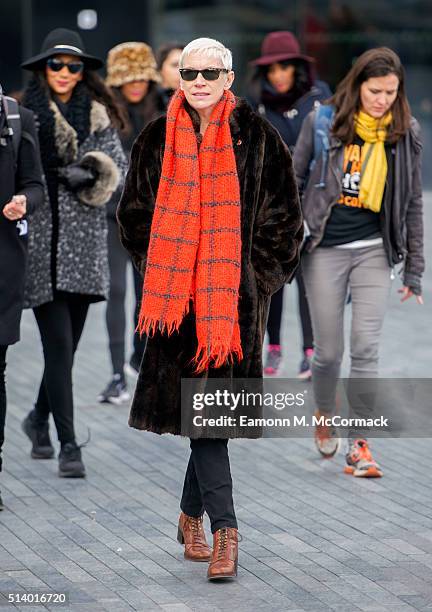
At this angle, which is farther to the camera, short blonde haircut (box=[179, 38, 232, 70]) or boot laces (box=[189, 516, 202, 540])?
boot laces (box=[189, 516, 202, 540])

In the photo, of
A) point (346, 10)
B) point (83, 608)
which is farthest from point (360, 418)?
point (346, 10)

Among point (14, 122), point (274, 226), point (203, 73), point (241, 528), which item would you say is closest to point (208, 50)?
point (203, 73)

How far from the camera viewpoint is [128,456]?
6949 mm

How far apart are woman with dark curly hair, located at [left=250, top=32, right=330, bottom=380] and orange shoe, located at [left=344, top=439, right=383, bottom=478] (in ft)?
7.20

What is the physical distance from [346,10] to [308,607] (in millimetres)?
14903

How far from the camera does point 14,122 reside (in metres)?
5.93

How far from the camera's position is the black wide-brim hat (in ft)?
21.3

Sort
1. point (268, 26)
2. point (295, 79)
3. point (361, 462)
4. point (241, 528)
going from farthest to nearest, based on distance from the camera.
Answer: point (268, 26), point (295, 79), point (361, 462), point (241, 528)

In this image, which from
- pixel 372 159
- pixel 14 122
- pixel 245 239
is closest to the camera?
pixel 245 239

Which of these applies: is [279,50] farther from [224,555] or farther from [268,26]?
[268,26]

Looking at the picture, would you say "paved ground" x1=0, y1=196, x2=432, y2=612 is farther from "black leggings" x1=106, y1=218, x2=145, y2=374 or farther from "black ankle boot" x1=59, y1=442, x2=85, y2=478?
"black leggings" x1=106, y1=218, x2=145, y2=374

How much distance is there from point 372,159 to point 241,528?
1.91m

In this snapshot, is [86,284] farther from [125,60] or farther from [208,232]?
[125,60]

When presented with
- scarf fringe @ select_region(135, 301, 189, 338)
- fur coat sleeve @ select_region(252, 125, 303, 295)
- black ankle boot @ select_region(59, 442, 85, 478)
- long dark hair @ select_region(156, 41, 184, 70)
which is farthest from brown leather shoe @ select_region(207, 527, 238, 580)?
long dark hair @ select_region(156, 41, 184, 70)
